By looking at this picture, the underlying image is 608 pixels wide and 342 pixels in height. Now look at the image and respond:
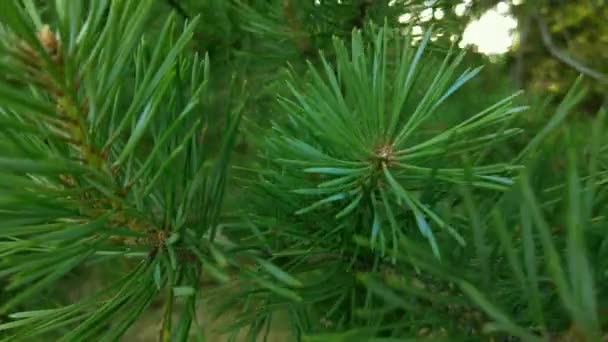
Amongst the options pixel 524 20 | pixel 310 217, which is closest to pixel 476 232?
pixel 310 217

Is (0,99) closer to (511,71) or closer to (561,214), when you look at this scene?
(561,214)

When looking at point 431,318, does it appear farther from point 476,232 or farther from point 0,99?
point 0,99

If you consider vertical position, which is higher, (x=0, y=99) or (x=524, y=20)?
(x=524, y=20)

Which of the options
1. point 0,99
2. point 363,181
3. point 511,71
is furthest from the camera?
point 511,71

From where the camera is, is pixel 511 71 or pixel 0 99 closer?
pixel 0 99

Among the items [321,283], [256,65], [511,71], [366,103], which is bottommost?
[321,283]

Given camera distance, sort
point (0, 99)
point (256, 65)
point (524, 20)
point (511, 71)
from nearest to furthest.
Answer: point (0, 99) < point (256, 65) < point (524, 20) < point (511, 71)

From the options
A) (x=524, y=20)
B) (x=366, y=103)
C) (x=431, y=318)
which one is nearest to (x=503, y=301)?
(x=431, y=318)
